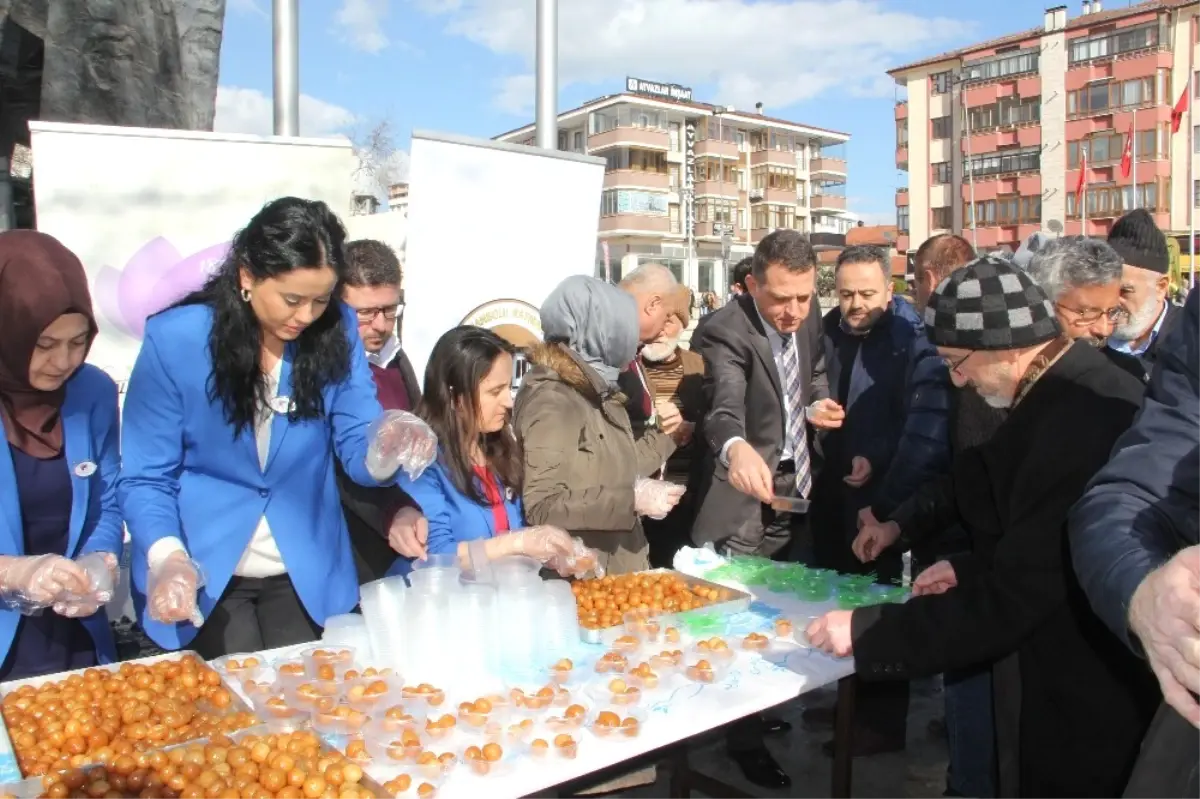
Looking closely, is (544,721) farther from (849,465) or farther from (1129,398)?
(849,465)

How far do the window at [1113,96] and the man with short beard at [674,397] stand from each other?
139 feet

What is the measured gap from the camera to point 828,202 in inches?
2490

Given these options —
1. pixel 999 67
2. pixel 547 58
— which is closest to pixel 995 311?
pixel 547 58

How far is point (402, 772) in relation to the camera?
5.22 ft

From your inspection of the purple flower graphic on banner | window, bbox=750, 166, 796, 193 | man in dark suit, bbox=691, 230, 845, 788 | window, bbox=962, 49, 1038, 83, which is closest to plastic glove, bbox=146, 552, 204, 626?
the purple flower graphic on banner

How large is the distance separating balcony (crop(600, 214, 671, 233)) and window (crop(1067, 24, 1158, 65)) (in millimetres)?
21001

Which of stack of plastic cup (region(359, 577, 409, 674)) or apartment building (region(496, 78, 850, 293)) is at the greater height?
apartment building (region(496, 78, 850, 293))

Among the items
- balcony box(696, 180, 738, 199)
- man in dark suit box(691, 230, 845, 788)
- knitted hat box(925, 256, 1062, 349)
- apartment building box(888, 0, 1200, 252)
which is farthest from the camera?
balcony box(696, 180, 738, 199)

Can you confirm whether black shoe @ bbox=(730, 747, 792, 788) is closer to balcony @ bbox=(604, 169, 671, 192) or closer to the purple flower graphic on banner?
the purple flower graphic on banner

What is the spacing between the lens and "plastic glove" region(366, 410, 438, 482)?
2281 mm

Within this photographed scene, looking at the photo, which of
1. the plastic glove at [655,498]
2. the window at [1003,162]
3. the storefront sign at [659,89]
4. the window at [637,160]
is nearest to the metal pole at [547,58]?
the plastic glove at [655,498]

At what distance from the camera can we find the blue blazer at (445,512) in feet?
8.37

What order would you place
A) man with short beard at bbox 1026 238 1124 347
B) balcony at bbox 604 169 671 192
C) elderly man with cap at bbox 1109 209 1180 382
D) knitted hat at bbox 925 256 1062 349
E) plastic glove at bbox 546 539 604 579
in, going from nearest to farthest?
knitted hat at bbox 925 256 1062 349, plastic glove at bbox 546 539 604 579, man with short beard at bbox 1026 238 1124 347, elderly man with cap at bbox 1109 209 1180 382, balcony at bbox 604 169 671 192

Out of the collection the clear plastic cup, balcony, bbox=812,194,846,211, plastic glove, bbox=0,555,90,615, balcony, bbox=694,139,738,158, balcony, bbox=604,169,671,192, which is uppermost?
balcony, bbox=694,139,738,158
